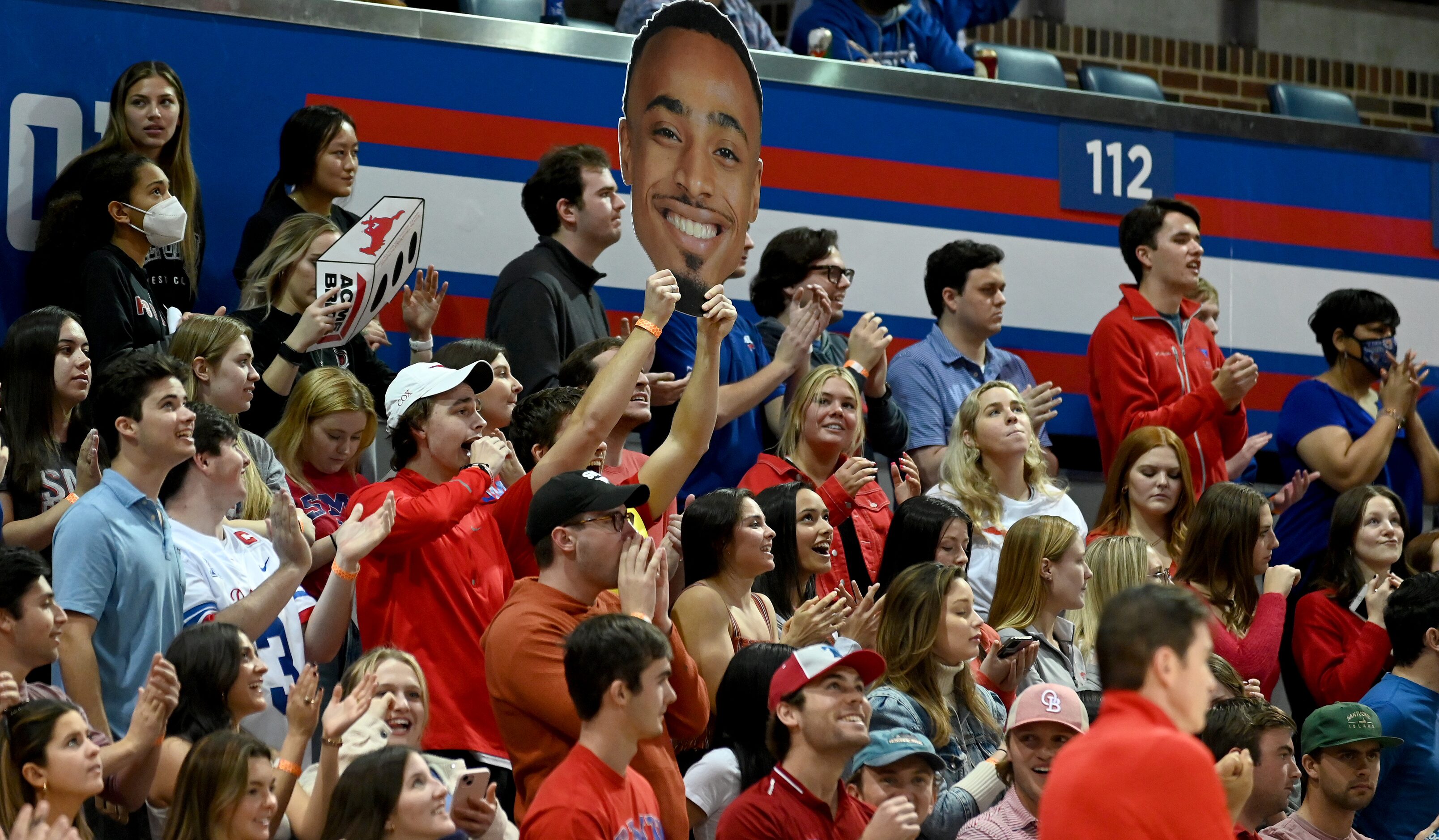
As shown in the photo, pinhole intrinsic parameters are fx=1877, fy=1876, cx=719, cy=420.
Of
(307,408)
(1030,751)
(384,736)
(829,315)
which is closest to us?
(384,736)

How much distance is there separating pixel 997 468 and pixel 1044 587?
95 cm

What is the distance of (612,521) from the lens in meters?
4.59

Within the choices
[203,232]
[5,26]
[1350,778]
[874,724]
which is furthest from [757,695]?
[5,26]

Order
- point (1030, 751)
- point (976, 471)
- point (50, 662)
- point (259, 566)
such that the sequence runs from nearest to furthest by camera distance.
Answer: point (50, 662) < point (1030, 751) < point (259, 566) < point (976, 471)

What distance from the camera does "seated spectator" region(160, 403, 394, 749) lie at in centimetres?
472

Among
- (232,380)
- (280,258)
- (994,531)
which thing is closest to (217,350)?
(232,380)

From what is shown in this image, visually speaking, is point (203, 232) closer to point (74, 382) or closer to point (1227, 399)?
point (74, 382)

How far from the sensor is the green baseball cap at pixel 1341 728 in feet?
18.3

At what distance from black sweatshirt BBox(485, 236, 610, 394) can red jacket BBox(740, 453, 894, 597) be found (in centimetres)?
75

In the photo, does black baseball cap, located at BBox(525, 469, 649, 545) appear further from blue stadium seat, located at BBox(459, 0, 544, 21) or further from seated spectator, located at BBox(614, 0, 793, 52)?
blue stadium seat, located at BBox(459, 0, 544, 21)

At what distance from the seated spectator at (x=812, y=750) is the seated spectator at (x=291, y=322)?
7.18ft

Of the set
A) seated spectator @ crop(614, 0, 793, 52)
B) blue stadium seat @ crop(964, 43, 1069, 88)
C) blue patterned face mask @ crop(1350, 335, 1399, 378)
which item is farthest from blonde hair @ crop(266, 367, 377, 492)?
blue stadium seat @ crop(964, 43, 1069, 88)

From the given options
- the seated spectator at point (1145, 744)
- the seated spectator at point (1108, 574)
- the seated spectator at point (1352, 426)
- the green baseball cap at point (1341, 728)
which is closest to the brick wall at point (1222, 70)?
the seated spectator at point (1352, 426)

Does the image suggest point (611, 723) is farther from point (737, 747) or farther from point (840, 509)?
point (840, 509)
